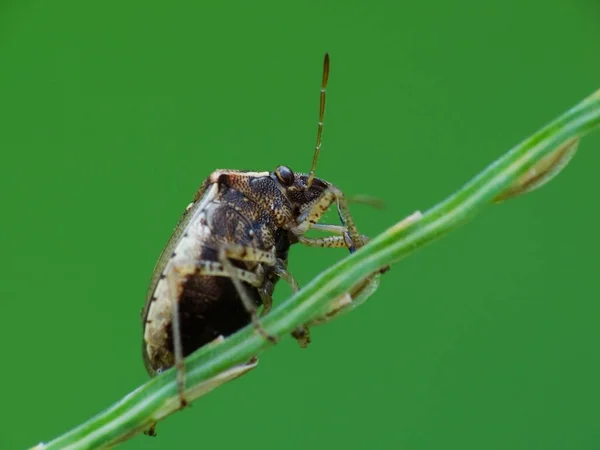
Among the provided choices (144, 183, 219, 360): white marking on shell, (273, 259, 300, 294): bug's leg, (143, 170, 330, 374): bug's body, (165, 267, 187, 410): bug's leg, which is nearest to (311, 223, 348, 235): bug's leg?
(143, 170, 330, 374): bug's body

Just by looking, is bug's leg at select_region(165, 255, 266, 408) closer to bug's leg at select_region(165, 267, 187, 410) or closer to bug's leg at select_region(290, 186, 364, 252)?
bug's leg at select_region(165, 267, 187, 410)

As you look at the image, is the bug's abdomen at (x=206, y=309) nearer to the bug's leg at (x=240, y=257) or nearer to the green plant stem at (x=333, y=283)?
the bug's leg at (x=240, y=257)

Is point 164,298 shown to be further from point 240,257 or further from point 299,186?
point 299,186

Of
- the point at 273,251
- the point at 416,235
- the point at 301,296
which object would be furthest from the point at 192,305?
the point at 416,235

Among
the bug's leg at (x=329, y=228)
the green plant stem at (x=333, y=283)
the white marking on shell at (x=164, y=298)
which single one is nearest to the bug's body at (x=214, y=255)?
the white marking on shell at (x=164, y=298)

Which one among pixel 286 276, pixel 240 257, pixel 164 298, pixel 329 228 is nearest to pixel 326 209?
pixel 329 228
